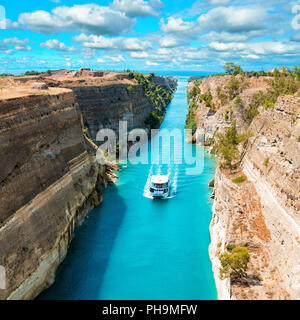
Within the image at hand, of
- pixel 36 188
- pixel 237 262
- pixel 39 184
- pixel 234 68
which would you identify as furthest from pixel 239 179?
pixel 234 68

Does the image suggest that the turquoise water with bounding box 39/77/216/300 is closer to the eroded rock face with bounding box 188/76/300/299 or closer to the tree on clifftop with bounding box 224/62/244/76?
the eroded rock face with bounding box 188/76/300/299

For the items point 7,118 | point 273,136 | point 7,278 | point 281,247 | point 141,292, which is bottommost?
point 141,292

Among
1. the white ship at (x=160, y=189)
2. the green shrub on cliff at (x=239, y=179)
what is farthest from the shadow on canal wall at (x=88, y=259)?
the green shrub on cliff at (x=239, y=179)

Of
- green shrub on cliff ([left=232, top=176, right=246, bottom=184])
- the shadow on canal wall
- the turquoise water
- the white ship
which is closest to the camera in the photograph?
the shadow on canal wall

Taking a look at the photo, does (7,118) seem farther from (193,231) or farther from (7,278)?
(193,231)

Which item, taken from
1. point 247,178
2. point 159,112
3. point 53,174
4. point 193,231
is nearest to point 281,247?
point 247,178

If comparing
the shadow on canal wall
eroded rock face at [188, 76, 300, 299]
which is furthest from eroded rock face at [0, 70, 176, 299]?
eroded rock face at [188, 76, 300, 299]
